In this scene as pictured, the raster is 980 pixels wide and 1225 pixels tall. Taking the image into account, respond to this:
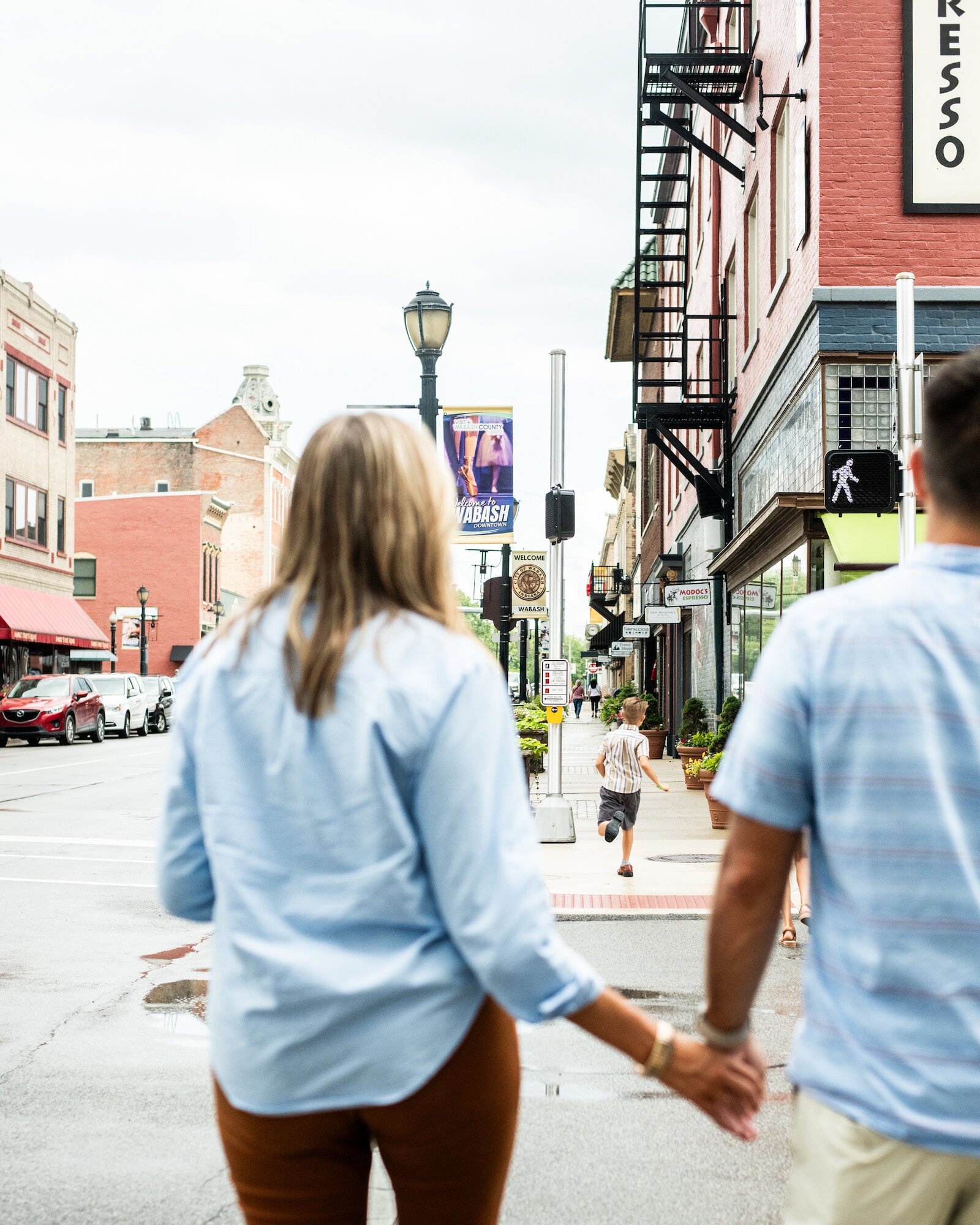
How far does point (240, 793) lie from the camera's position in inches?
86.6

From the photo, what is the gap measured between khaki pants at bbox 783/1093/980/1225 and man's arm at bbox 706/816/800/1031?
0.74 feet

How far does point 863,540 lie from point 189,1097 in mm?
9583

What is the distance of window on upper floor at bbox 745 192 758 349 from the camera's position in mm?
20219

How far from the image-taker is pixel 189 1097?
5605mm

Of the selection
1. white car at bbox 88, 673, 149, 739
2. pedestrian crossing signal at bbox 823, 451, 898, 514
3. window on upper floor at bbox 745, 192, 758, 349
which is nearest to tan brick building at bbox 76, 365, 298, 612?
white car at bbox 88, 673, 149, 739

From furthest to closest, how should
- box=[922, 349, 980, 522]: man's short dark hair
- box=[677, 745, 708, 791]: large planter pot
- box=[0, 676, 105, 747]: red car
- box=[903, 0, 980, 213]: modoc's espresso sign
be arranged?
box=[0, 676, 105, 747]: red car
box=[677, 745, 708, 791]: large planter pot
box=[903, 0, 980, 213]: modoc's espresso sign
box=[922, 349, 980, 522]: man's short dark hair

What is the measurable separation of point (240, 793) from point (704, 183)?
25.8m

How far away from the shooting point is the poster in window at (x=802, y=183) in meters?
15.0

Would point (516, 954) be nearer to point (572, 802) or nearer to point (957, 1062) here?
point (957, 1062)

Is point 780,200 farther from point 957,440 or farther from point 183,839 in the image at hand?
point 183,839

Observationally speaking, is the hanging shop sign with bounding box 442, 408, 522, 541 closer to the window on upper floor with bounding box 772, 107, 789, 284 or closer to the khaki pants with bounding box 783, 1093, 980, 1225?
the window on upper floor with bounding box 772, 107, 789, 284

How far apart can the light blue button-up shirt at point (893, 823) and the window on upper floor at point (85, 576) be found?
68874 mm

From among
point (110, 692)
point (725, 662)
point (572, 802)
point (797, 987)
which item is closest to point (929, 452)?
point (797, 987)

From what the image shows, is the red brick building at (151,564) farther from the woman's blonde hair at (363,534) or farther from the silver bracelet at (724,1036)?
the silver bracelet at (724,1036)
